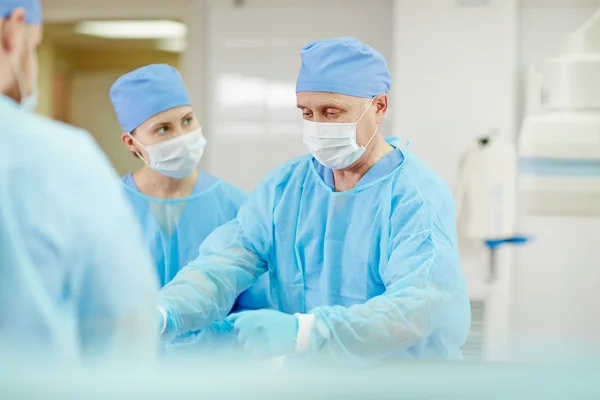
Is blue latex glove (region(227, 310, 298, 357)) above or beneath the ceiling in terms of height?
beneath

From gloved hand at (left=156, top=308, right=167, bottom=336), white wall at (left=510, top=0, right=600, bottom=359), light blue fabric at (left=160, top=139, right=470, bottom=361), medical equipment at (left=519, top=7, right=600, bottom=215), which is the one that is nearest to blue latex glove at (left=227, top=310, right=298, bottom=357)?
light blue fabric at (left=160, top=139, right=470, bottom=361)

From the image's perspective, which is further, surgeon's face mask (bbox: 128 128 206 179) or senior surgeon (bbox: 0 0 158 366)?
Result: surgeon's face mask (bbox: 128 128 206 179)

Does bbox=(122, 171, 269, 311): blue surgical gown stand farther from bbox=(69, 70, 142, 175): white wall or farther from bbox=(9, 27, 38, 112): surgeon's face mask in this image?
bbox=(69, 70, 142, 175): white wall

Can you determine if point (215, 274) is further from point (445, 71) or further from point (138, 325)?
point (445, 71)

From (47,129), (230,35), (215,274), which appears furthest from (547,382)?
(230,35)

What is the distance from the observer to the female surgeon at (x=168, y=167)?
168cm

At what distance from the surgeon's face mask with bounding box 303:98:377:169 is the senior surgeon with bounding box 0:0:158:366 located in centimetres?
73

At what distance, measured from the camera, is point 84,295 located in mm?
→ 698

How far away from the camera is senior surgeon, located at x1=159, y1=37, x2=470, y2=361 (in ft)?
3.97

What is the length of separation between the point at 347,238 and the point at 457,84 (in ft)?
5.94

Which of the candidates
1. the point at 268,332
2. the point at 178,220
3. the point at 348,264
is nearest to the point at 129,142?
the point at 178,220

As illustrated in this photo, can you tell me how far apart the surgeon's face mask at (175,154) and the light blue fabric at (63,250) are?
3.17 ft

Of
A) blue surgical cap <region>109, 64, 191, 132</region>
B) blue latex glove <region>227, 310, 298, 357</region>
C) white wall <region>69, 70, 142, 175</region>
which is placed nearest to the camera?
blue latex glove <region>227, 310, 298, 357</region>

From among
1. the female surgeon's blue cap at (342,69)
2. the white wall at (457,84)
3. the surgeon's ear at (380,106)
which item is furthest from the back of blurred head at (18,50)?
the white wall at (457,84)
